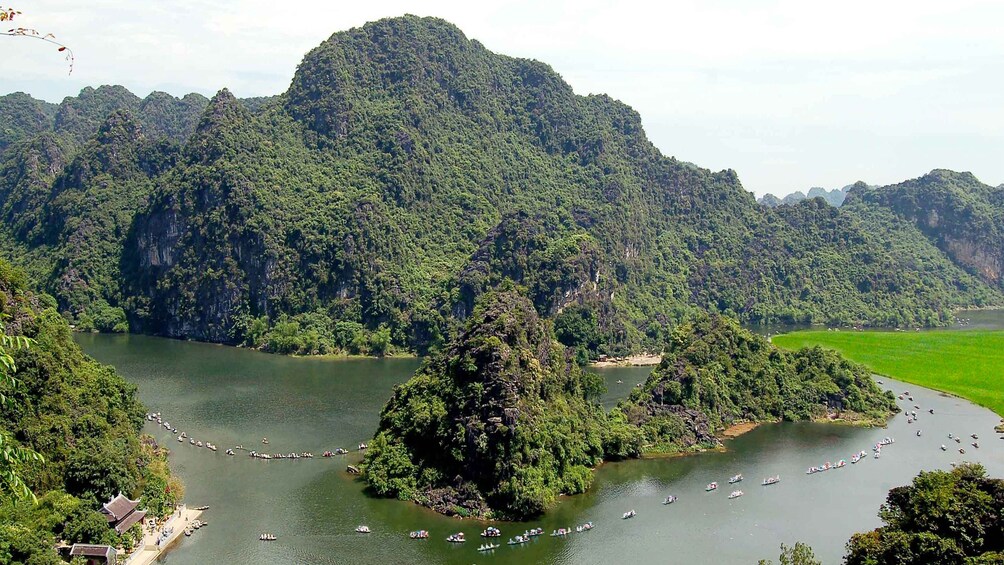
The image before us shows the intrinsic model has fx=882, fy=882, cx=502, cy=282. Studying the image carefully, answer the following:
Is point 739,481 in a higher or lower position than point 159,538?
lower

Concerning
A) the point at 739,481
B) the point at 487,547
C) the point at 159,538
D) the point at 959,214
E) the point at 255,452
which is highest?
the point at 959,214

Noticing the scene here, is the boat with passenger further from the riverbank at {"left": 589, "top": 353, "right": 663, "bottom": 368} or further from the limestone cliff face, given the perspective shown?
the limestone cliff face

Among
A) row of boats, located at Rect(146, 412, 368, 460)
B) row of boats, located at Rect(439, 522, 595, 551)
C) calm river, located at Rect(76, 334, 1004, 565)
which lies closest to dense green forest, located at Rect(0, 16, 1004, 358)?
calm river, located at Rect(76, 334, 1004, 565)

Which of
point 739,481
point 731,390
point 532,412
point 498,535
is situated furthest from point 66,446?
point 731,390

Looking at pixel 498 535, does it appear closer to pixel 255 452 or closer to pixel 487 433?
pixel 487 433

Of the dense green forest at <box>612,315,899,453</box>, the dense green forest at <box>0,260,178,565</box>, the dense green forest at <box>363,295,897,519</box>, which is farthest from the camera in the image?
the dense green forest at <box>612,315,899,453</box>

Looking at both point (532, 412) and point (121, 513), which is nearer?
point (121, 513)
